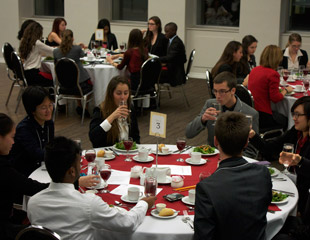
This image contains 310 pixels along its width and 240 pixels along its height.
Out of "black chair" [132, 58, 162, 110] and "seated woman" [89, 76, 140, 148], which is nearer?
"seated woman" [89, 76, 140, 148]

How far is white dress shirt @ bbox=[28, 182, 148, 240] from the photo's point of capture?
2447mm

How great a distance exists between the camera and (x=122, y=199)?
9.71ft

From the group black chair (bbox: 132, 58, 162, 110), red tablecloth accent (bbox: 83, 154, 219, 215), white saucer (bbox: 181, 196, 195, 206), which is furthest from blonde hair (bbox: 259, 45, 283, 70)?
white saucer (bbox: 181, 196, 195, 206)

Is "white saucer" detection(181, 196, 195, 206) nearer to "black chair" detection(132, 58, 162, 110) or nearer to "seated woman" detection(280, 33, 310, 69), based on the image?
"black chair" detection(132, 58, 162, 110)

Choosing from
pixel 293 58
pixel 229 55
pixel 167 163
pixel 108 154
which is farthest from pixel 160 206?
pixel 293 58

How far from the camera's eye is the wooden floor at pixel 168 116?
6.86m

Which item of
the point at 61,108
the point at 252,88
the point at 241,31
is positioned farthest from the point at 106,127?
the point at 241,31

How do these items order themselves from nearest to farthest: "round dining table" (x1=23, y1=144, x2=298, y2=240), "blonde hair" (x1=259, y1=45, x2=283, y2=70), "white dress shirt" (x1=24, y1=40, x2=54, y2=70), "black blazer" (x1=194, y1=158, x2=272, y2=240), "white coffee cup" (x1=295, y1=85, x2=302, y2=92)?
"black blazer" (x1=194, y1=158, x2=272, y2=240)
"round dining table" (x1=23, y1=144, x2=298, y2=240)
"blonde hair" (x1=259, y1=45, x2=283, y2=70)
"white coffee cup" (x1=295, y1=85, x2=302, y2=92)
"white dress shirt" (x1=24, y1=40, x2=54, y2=70)

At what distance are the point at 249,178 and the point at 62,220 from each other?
3.01 ft

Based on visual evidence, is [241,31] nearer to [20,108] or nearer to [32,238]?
[20,108]

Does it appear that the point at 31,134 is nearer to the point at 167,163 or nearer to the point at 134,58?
the point at 167,163

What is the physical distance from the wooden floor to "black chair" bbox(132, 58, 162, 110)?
1.35 feet

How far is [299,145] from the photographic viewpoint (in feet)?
12.7

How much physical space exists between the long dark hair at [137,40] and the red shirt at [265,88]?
7.42ft
